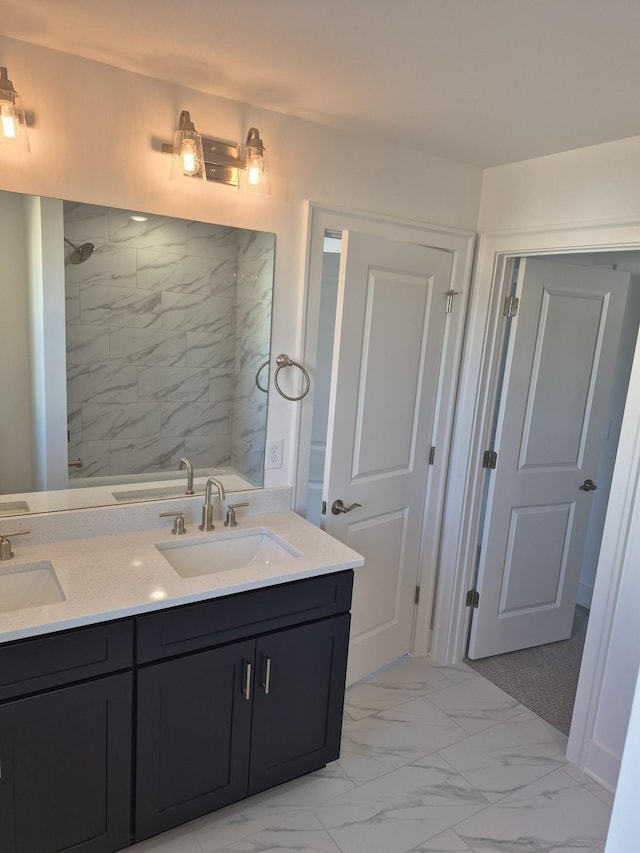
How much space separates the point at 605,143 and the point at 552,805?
2.41 metres

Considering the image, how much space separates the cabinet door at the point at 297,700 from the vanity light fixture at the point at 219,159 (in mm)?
1522

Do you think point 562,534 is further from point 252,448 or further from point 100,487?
point 100,487

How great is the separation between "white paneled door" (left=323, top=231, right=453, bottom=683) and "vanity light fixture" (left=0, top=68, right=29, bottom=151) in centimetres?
110

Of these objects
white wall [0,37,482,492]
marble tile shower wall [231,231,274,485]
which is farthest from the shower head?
marble tile shower wall [231,231,274,485]

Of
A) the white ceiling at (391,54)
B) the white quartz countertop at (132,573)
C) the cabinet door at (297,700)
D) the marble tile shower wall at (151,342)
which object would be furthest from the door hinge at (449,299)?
the cabinet door at (297,700)

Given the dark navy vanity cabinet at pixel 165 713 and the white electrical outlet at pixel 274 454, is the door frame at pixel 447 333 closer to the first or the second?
the white electrical outlet at pixel 274 454

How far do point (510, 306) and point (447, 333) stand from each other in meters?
0.32

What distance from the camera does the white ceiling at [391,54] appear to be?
1378 mm

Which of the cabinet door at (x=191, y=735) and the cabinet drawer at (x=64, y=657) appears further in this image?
the cabinet door at (x=191, y=735)

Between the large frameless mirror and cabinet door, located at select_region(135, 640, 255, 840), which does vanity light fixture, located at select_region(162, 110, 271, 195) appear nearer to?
the large frameless mirror

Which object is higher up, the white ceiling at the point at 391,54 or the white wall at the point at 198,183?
the white ceiling at the point at 391,54

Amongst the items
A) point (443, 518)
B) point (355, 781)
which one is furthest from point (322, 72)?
point (355, 781)

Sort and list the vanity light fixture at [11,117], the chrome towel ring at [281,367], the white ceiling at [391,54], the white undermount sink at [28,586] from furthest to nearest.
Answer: the chrome towel ring at [281,367] → the white undermount sink at [28,586] → the vanity light fixture at [11,117] → the white ceiling at [391,54]

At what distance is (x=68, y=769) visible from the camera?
1.59 metres
